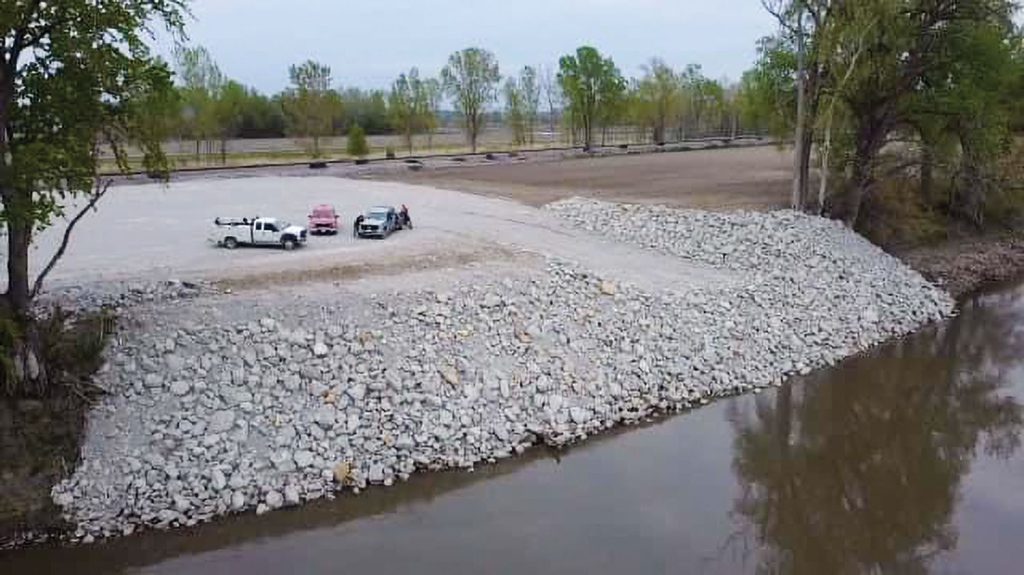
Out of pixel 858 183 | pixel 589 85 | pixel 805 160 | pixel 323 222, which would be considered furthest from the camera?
pixel 589 85

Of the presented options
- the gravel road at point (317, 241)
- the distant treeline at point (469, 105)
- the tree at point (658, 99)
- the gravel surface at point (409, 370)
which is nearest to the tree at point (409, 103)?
the distant treeline at point (469, 105)

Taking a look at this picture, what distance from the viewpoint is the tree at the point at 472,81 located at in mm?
71062

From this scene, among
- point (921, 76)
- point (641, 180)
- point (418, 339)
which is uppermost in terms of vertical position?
point (921, 76)

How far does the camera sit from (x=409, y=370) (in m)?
15.7

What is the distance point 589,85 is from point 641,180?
30.4 m

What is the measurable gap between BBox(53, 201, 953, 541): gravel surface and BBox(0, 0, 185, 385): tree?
2374 mm

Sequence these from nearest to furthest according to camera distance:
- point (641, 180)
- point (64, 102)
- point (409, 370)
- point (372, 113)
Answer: point (64, 102) < point (409, 370) < point (641, 180) < point (372, 113)

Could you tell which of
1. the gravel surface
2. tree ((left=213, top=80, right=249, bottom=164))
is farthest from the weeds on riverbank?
tree ((left=213, top=80, right=249, bottom=164))

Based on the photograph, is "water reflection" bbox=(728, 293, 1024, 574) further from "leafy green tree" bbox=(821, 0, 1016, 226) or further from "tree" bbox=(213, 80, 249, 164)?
"tree" bbox=(213, 80, 249, 164)

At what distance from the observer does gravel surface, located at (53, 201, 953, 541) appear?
13031mm

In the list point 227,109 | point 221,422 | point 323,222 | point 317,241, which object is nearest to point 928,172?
point 323,222

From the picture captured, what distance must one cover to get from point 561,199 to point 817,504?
70.1ft

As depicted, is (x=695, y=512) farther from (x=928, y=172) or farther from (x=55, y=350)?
(x=928, y=172)

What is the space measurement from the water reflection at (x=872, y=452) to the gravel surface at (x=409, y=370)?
4.14 ft
